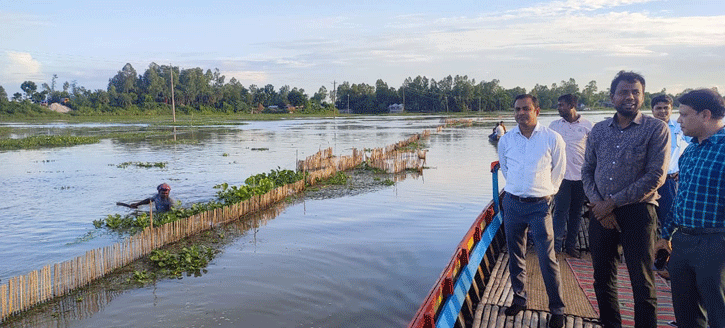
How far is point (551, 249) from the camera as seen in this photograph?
14.1 ft

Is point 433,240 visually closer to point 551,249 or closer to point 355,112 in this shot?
point 551,249

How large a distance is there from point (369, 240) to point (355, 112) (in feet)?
350

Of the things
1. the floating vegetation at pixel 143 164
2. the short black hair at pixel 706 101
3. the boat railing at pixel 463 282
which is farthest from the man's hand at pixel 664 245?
the floating vegetation at pixel 143 164

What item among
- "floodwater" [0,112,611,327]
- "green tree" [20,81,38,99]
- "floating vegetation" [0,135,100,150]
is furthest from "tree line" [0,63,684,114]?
"floodwater" [0,112,611,327]

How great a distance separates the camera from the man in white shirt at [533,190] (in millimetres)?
4281

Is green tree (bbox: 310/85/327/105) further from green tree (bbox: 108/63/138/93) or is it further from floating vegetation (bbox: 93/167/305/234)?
floating vegetation (bbox: 93/167/305/234)

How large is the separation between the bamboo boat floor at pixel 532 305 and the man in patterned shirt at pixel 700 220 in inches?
46.7

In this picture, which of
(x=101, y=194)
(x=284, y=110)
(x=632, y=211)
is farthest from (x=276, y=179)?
(x=284, y=110)

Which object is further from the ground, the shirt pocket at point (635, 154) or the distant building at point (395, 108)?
the distant building at point (395, 108)

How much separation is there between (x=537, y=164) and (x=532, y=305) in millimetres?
1299

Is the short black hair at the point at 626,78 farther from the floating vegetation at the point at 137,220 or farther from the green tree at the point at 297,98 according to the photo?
the green tree at the point at 297,98

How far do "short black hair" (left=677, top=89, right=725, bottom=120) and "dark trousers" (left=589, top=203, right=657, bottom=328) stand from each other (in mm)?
764

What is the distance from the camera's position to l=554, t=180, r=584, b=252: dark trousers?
6.19 metres

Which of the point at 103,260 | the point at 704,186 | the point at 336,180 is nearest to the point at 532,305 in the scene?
the point at 704,186
